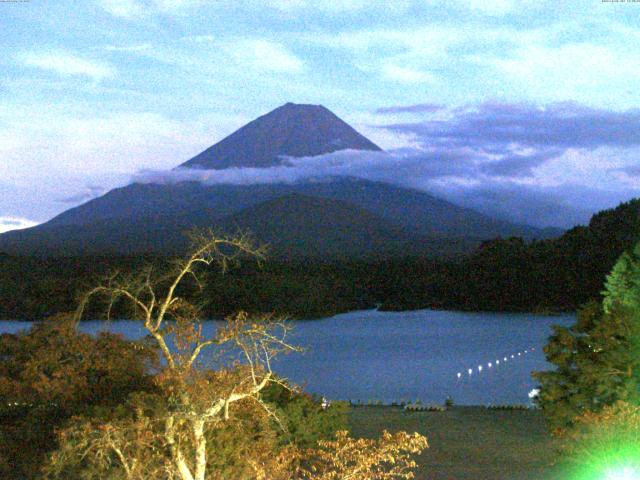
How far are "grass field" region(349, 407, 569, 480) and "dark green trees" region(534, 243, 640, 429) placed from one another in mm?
741

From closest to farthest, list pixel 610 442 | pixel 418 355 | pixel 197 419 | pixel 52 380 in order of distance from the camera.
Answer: pixel 197 419
pixel 610 442
pixel 52 380
pixel 418 355

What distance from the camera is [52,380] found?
10906 mm

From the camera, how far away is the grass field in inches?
435

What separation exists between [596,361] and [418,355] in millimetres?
28405

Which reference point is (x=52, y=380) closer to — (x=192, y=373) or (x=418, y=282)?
(x=192, y=373)

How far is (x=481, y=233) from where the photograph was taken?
106 meters

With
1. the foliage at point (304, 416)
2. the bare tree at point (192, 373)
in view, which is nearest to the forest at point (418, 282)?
the foliage at point (304, 416)

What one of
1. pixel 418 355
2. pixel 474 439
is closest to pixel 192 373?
pixel 474 439

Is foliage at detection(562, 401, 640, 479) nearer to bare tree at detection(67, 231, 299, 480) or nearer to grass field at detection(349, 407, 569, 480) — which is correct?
grass field at detection(349, 407, 569, 480)

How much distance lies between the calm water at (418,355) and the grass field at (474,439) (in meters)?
6.90

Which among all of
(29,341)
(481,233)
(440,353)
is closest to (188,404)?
(29,341)

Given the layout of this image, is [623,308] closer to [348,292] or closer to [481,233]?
[348,292]

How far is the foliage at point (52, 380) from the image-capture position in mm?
10648

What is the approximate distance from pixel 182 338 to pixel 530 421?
894cm
